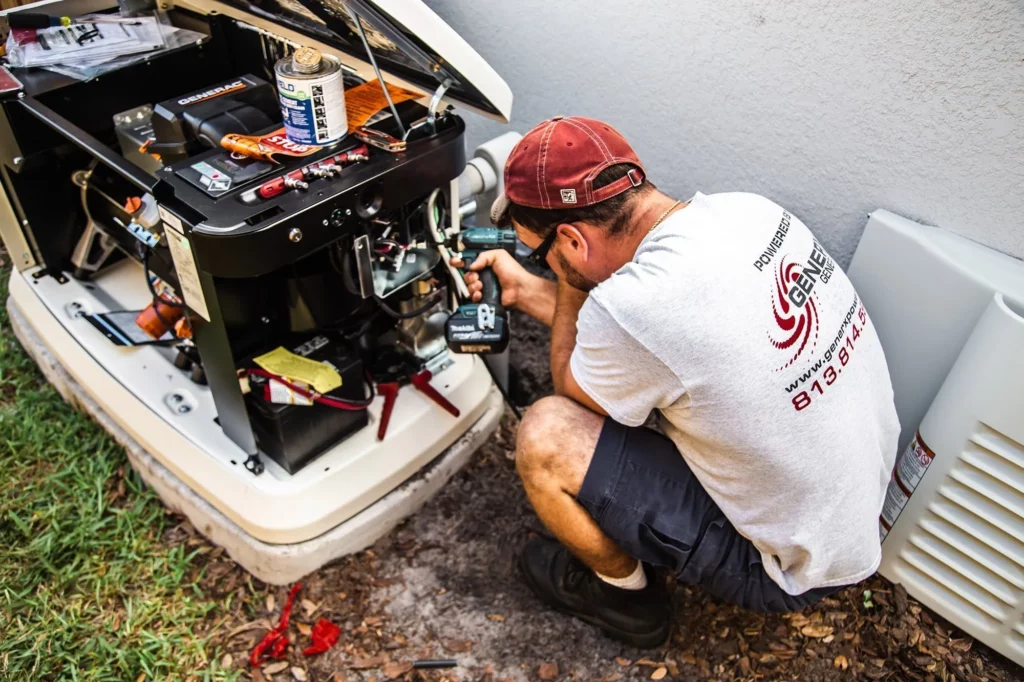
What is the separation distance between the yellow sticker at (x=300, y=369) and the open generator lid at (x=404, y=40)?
52cm

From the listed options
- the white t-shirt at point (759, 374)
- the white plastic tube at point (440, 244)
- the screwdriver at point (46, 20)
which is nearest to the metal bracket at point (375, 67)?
the white plastic tube at point (440, 244)

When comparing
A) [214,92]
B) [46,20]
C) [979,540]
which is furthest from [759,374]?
[46,20]

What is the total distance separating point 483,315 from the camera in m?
1.48

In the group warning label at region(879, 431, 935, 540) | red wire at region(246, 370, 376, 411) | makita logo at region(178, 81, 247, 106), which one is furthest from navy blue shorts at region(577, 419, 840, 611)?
makita logo at region(178, 81, 247, 106)

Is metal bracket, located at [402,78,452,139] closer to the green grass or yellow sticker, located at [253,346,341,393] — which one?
yellow sticker, located at [253,346,341,393]

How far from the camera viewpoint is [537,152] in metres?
1.29

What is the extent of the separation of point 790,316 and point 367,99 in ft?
2.67

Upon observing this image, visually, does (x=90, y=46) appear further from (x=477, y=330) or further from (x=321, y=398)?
(x=477, y=330)

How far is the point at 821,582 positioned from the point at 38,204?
1.75 meters

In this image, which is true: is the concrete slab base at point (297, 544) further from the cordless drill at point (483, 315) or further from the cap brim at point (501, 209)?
the cap brim at point (501, 209)

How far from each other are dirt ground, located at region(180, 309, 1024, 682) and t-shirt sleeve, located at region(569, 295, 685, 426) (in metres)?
0.52

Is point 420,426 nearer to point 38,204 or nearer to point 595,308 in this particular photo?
point 595,308

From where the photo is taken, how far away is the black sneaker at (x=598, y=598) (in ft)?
4.97

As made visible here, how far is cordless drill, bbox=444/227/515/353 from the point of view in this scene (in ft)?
4.84
